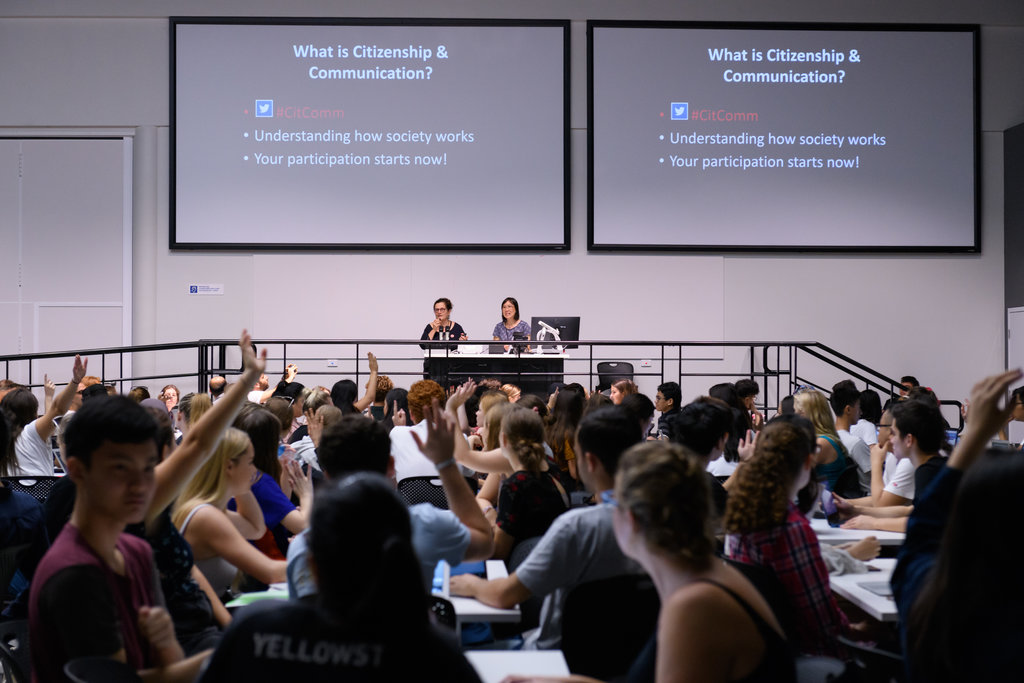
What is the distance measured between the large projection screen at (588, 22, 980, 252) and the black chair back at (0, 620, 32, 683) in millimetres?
7907

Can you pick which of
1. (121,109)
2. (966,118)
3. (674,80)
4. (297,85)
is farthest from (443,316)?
(966,118)

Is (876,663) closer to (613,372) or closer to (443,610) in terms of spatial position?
(443,610)

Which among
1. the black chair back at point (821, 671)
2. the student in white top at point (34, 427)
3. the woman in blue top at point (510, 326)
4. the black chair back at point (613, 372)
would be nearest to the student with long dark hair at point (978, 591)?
the black chair back at point (821, 671)

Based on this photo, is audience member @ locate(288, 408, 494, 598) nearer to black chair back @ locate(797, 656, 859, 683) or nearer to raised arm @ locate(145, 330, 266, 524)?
raised arm @ locate(145, 330, 266, 524)

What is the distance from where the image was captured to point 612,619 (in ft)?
6.87

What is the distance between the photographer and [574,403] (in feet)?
14.1

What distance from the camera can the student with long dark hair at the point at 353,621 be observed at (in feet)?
3.75

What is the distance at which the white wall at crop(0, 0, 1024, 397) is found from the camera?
9.84m

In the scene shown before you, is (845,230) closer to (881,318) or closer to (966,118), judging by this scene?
(881,318)

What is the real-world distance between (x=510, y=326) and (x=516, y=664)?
7.18m

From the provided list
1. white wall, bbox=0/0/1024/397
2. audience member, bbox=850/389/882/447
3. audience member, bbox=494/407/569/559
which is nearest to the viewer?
audience member, bbox=494/407/569/559

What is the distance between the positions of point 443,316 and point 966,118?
6.43 metres

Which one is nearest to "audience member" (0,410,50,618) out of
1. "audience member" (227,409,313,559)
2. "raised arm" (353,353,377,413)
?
"audience member" (227,409,313,559)

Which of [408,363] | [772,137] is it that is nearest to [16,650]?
[408,363]
